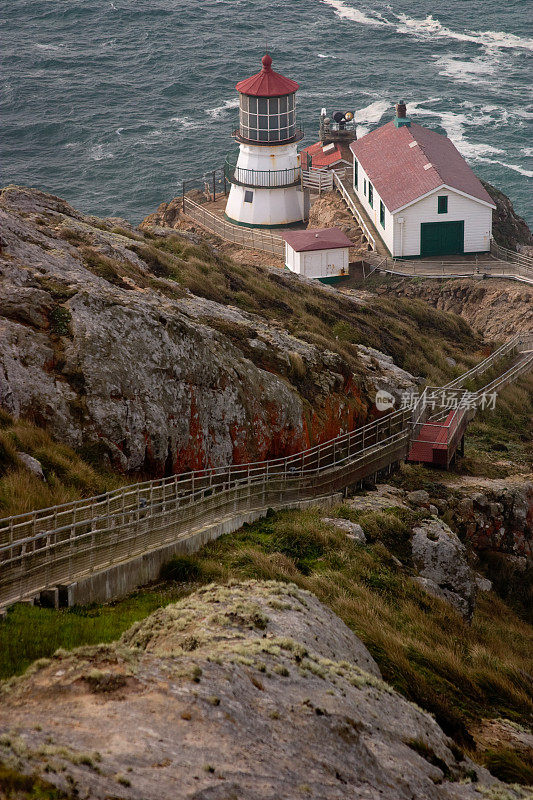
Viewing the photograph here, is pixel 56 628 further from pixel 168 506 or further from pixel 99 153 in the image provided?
pixel 99 153

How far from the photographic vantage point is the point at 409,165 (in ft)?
169

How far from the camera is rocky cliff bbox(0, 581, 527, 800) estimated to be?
23.2ft

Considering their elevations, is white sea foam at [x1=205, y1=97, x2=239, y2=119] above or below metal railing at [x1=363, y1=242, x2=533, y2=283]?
above

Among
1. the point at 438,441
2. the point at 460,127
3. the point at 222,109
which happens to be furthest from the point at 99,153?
the point at 438,441

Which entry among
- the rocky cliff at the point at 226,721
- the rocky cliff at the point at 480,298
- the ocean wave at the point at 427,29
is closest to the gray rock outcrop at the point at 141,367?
the rocky cliff at the point at 226,721

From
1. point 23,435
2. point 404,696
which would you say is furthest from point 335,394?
point 404,696

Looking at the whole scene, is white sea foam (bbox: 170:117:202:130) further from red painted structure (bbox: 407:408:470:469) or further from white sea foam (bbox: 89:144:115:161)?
red painted structure (bbox: 407:408:470:469)

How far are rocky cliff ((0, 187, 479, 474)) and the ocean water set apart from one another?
150 feet

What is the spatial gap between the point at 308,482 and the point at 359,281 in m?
31.0

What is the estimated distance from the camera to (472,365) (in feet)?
112

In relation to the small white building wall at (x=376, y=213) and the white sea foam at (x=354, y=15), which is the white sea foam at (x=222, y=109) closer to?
the small white building wall at (x=376, y=213)

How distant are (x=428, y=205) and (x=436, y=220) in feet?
3.55

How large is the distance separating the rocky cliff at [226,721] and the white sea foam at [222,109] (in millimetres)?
85581

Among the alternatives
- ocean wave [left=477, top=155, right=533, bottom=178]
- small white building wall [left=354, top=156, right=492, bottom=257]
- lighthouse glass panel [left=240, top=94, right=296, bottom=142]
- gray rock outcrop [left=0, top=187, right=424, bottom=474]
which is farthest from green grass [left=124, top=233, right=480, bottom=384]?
ocean wave [left=477, top=155, right=533, bottom=178]
